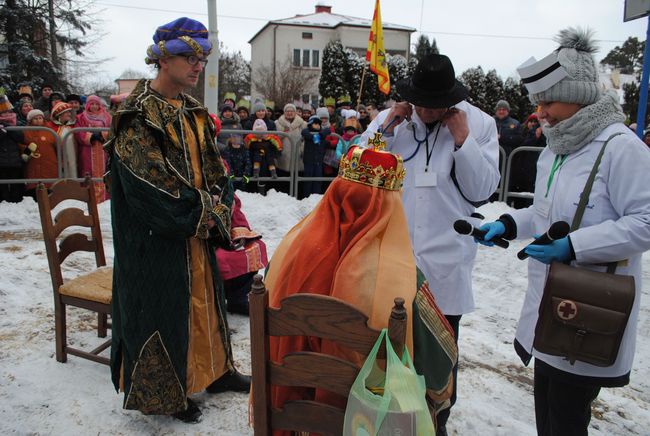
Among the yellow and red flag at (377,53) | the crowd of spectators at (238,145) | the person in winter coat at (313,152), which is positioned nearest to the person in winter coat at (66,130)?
the crowd of spectators at (238,145)

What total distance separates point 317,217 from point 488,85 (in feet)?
75.3

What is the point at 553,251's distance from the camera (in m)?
1.81

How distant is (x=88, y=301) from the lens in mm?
3062

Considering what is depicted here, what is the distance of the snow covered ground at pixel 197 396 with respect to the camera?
8.90 feet

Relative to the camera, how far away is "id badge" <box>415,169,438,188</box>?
2414 millimetres

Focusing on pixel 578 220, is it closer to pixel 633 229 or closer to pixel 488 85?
pixel 633 229

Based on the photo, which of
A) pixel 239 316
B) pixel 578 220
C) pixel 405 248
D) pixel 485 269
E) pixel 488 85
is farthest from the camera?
pixel 488 85

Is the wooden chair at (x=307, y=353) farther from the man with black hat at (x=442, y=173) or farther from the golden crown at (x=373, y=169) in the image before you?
the man with black hat at (x=442, y=173)

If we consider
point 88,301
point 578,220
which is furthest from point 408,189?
point 88,301

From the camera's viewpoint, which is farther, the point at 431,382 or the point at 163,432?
the point at 163,432

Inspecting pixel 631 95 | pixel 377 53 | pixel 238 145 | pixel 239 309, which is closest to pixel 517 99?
pixel 631 95

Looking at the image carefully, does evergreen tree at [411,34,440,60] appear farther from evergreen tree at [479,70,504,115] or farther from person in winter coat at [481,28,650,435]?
person in winter coat at [481,28,650,435]

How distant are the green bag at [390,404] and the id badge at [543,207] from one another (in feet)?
3.50

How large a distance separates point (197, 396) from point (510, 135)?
7365mm
